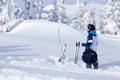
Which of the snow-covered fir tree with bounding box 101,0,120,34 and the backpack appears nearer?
the backpack

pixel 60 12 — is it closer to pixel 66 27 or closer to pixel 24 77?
pixel 66 27

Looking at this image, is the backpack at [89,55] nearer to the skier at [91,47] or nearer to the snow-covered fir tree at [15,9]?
the skier at [91,47]

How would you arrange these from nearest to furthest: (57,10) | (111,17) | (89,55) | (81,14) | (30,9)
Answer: (89,55) < (111,17) < (30,9) < (57,10) < (81,14)

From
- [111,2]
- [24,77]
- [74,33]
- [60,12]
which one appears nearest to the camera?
[24,77]

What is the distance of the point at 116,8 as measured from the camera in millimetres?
72312

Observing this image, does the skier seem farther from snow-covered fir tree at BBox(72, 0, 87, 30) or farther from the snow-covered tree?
snow-covered fir tree at BBox(72, 0, 87, 30)

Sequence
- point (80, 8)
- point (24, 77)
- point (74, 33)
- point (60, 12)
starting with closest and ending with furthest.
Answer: point (24, 77) → point (74, 33) → point (60, 12) → point (80, 8)

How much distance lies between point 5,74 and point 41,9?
77174mm

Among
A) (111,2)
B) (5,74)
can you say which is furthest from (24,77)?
(111,2)

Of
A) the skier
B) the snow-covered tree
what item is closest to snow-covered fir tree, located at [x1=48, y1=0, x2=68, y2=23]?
the snow-covered tree

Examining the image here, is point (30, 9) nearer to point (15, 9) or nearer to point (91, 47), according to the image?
point (15, 9)

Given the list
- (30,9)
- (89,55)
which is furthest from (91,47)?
(30,9)

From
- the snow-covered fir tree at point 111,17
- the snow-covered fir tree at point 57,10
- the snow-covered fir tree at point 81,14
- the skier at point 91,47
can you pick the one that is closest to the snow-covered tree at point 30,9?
the snow-covered fir tree at point 57,10

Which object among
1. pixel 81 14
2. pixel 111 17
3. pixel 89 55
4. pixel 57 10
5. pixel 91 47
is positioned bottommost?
pixel 81 14
